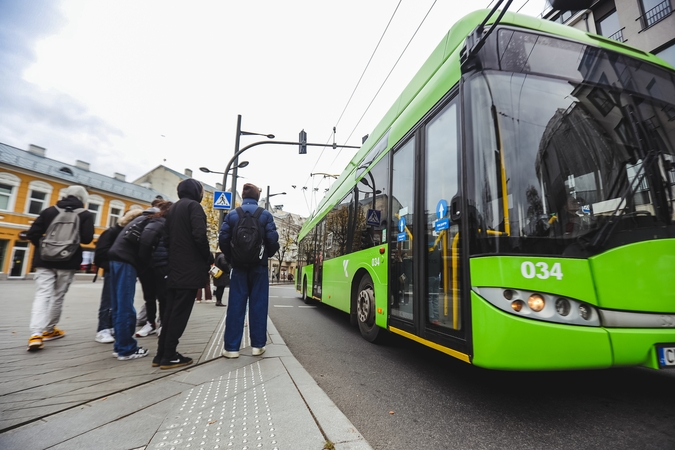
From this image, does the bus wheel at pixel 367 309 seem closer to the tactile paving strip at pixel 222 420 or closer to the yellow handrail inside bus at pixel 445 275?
the yellow handrail inside bus at pixel 445 275

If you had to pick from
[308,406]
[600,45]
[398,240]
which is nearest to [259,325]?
[308,406]

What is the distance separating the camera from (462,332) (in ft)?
7.83

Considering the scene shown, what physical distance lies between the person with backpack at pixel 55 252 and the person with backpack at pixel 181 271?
4.49ft

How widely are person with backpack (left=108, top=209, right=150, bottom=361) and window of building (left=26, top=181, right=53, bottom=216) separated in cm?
2791

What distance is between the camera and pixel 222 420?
2023 millimetres

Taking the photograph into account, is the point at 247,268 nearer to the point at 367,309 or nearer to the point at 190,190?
Answer: the point at 190,190

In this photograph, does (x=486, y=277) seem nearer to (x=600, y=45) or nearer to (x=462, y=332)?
(x=462, y=332)

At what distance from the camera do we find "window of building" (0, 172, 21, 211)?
73.2 feet

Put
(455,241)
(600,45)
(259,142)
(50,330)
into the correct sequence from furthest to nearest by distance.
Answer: (259,142)
(50,330)
(600,45)
(455,241)

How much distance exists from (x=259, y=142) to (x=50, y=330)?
28.1 ft

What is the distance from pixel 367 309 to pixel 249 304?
177 centimetres

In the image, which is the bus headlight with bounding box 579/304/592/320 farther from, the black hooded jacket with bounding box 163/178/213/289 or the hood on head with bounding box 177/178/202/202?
the hood on head with bounding box 177/178/202/202

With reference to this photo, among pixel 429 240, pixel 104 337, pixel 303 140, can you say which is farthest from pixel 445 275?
pixel 303 140

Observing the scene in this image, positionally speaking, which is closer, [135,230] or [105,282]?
[135,230]
